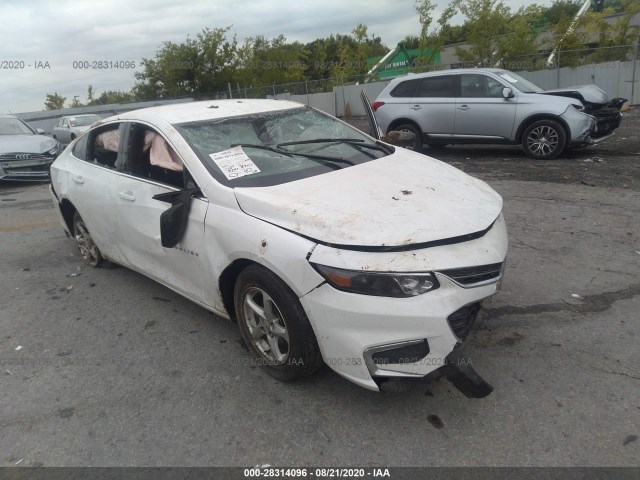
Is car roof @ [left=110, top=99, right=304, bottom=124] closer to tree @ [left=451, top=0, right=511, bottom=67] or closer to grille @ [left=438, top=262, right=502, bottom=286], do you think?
grille @ [left=438, top=262, right=502, bottom=286]

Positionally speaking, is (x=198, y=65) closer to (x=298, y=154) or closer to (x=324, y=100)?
(x=324, y=100)

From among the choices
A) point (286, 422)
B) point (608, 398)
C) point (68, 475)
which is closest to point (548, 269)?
point (608, 398)

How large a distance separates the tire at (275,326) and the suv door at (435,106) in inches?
320

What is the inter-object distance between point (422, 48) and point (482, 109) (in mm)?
14872

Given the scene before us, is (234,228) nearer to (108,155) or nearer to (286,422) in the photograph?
(286,422)

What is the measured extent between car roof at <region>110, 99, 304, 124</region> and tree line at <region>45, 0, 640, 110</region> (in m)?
17.6

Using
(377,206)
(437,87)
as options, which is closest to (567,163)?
(437,87)

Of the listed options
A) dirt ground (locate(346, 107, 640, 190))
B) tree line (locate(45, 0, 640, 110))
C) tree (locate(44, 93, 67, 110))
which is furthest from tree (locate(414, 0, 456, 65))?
tree (locate(44, 93, 67, 110))

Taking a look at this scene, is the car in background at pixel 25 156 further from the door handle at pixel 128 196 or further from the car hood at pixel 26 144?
the door handle at pixel 128 196

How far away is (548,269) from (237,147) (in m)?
3.00

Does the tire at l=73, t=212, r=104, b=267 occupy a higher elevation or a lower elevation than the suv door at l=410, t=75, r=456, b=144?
lower

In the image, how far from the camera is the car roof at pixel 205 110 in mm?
3820

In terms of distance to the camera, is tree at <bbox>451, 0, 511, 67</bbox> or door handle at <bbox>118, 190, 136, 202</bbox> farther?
tree at <bbox>451, 0, 511, 67</bbox>

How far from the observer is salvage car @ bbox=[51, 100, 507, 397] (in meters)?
2.46
